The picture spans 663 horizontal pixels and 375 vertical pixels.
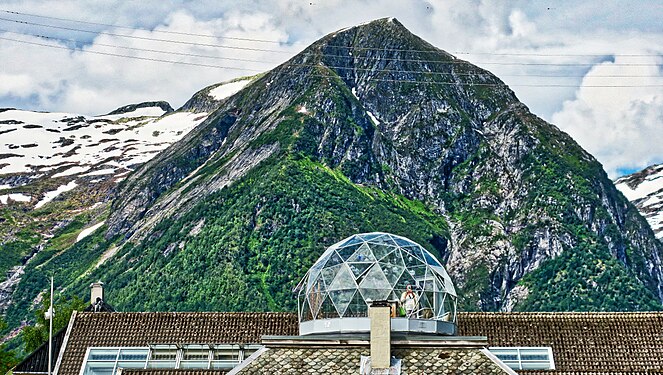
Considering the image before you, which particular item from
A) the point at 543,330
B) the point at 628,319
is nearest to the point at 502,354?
the point at 543,330

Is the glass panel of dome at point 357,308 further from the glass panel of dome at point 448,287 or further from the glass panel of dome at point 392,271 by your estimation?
the glass panel of dome at point 448,287

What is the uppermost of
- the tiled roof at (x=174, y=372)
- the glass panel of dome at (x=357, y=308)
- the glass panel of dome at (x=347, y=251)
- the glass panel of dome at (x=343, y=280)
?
the glass panel of dome at (x=347, y=251)

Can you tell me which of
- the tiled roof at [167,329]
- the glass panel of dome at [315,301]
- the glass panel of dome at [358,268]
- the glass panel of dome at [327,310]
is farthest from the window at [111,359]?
the glass panel of dome at [358,268]

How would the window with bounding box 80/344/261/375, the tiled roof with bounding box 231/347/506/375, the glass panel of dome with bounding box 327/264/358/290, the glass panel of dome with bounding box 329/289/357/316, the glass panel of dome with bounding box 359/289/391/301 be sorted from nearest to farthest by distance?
the tiled roof with bounding box 231/347/506/375, the glass panel of dome with bounding box 329/289/357/316, the glass panel of dome with bounding box 359/289/391/301, the glass panel of dome with bounding box 327/264/358/290, the window with bounding box 80/344/261/375

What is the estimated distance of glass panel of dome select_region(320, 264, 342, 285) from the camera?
146 feet

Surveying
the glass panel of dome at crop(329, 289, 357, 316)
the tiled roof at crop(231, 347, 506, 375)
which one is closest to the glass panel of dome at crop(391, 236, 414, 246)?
the glass panel of dome at crop(329, 289, 357, 316)

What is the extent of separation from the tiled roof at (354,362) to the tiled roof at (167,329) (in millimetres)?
20692

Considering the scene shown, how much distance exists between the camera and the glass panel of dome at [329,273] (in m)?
44.6

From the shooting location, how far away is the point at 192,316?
186 feet

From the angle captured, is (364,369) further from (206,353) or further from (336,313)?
(206,353)

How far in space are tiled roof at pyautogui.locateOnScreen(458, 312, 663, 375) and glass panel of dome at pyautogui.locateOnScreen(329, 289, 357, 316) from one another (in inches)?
410

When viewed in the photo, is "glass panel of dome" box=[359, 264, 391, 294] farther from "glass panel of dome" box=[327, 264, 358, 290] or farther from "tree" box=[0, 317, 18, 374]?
"tree" box=[0, 317, 18, 374]

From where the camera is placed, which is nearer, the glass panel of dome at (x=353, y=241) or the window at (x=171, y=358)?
the glass panel of dome at (x=353, y=241)

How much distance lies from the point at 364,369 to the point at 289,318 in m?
23.9
